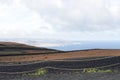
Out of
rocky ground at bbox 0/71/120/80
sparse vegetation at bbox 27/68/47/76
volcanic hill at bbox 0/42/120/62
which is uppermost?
volcanic hill at bbox 0/42/120/62

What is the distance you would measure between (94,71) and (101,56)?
5.37 ft

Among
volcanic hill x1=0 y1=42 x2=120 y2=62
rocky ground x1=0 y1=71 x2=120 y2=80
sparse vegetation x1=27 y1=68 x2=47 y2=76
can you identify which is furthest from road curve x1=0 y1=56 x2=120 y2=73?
volcanic hill x1=0 y1=42 x2=120 y2=62

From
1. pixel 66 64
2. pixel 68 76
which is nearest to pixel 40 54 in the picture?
pixel 66 64

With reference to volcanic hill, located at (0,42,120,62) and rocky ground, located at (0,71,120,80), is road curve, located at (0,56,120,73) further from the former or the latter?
volcanic hill, located at (0,42,120,62)

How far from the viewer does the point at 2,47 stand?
1319 inches

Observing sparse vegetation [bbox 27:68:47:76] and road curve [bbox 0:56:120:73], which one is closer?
sparse vegetation [bbox 27:68:47:76]

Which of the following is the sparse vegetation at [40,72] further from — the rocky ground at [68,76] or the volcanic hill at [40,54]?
the volcanic hill at [40,54]

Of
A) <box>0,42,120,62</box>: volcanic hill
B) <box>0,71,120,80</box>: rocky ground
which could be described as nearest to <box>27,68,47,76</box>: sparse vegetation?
<box>0,71,120,80</box>: rocky ground

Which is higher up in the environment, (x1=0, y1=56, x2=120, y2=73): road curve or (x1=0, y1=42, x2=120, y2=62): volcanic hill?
(x1=0, y1=42, x2=120, y2=62): volcanic hill

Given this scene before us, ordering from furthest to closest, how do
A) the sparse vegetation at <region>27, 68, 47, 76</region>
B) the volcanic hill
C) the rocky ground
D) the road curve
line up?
the volcanic hill < the road curve < the sparse vegetation at <region>27, 68, 47, 76</region> < the rocky ground

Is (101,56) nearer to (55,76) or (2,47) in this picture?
(55,76)

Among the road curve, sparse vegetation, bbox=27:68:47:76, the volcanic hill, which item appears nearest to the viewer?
sparse vegetation, bbox=27:68:47:76

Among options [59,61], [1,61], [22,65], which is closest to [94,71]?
[59,61]

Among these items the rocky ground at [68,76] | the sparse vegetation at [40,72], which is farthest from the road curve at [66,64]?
the rocky ground at [68,76]
